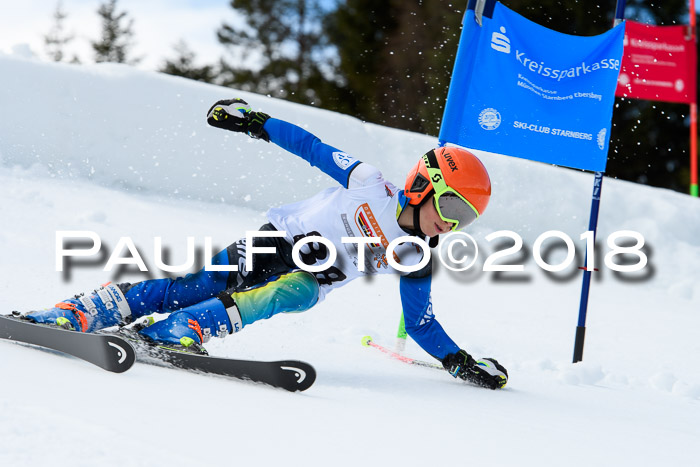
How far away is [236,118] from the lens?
10.6ft

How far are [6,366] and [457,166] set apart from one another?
1884 mm

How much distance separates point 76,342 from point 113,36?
35.7m

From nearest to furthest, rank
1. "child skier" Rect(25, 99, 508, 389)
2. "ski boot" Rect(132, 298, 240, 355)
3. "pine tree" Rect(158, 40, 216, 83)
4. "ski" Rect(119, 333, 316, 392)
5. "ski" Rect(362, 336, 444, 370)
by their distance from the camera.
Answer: "ski" Rect(119, 333, 316, 392), "ski boot" Rect(132, 298, 240, 355), "child skier" Rect(25, 99, 508, 389), "ski" Rect(362, 336, 444, 370), "pine tree" Rect(158, 40, 216, 83)

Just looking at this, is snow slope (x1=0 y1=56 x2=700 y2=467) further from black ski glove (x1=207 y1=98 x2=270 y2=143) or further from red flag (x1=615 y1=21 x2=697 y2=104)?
red flag (x1=615 y1=21 x2=697 y2=104)

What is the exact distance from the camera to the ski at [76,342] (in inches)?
96.0

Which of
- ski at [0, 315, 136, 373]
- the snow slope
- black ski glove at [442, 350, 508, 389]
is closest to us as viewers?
the snow slope

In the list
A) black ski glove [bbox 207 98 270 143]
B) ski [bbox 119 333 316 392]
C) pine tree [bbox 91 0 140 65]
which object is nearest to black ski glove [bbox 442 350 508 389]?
ski [bbox 119 333 316 392]

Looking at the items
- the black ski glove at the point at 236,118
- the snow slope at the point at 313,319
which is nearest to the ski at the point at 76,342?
the snow slope at the point at 313,319

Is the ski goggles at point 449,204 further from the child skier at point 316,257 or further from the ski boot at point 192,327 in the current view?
the ski boot at point 192,327

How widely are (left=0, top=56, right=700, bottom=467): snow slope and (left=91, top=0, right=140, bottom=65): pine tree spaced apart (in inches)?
1144

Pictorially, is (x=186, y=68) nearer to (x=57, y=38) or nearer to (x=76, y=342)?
(x=57, y=38)

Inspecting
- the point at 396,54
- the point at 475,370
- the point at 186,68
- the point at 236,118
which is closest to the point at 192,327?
the point at 236,118

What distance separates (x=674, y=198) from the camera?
8.77 meters

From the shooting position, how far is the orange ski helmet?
9.91 ft
